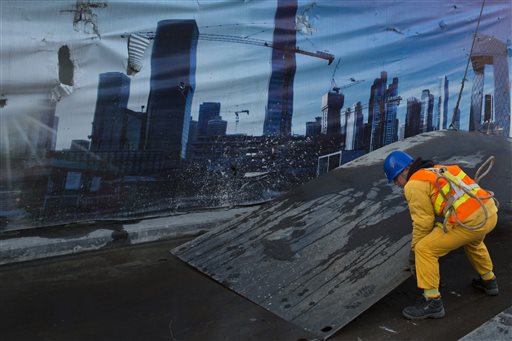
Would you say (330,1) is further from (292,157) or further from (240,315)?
(240,315)

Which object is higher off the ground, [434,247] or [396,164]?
[396,164]

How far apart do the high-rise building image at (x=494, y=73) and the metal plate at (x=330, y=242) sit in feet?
7.60

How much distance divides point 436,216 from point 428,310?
23.0 inches

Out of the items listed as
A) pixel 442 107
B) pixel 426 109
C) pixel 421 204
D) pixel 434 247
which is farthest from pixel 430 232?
pixel 442 107

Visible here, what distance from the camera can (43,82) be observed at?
4031 millimetres

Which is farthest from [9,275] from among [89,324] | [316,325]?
[316,325]

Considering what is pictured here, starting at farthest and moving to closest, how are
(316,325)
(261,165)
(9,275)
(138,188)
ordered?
(261,165) → (138,188) → (9,275) → (316,325)

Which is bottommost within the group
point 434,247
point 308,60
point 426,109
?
point 434,247

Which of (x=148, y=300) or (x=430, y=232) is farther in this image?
(x=148, y=300)

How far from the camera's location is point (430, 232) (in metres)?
2.70

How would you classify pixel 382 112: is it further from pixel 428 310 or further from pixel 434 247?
pixel 428 310

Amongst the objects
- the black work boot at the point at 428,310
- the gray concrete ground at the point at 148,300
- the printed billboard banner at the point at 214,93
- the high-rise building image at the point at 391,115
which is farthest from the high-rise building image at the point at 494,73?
the black work boot at the point at 428,310

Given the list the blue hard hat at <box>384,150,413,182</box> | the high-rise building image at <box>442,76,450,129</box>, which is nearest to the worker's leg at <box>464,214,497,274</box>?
the blue hard hat at <box>384,150,413,182</box>

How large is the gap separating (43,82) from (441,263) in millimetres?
3903
